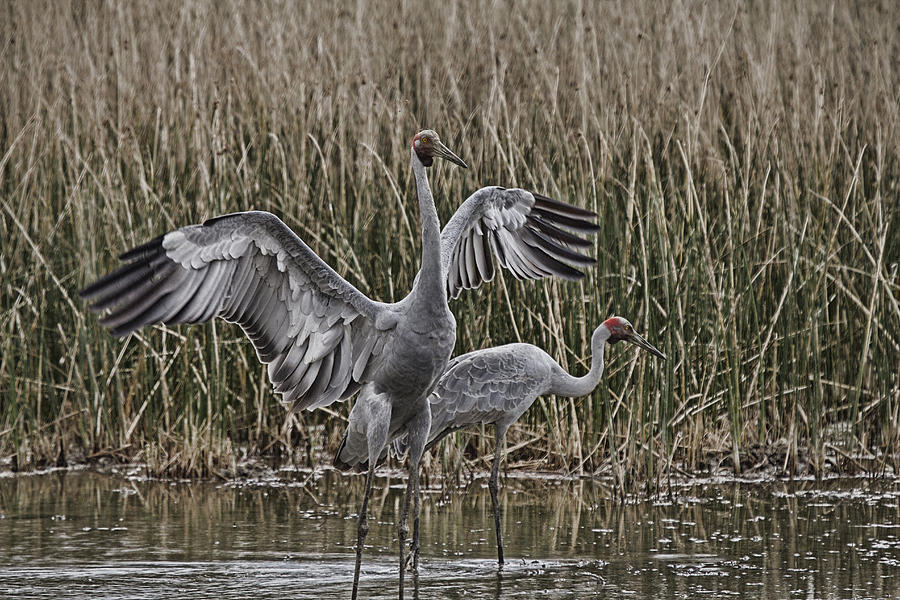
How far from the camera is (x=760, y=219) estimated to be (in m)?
8.17

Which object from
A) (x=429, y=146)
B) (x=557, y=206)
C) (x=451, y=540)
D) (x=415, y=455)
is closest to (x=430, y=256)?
(x=429, y=146)

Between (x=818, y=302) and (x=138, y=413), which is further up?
(x=818, y=302)

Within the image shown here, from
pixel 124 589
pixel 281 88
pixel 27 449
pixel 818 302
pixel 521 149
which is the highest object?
pixel 281 88

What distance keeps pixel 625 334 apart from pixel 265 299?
2.33m

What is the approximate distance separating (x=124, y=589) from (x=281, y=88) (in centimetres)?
456

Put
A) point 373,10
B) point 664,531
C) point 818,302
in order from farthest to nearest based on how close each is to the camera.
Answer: point 373,10 → point 818,302 → point 664,531

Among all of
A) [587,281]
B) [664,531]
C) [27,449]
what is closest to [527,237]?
[587,281]

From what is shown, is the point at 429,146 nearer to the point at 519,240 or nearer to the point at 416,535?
the point at 519,240

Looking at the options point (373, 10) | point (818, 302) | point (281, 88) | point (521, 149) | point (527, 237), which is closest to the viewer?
point (527, 237)

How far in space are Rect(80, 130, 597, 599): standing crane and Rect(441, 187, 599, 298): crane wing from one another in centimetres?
37

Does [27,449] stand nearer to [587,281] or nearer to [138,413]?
[138,413]

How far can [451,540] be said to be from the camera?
673 cm

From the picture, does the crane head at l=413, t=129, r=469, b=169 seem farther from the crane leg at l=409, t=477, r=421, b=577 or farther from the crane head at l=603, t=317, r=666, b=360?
the crane head at l=603, t=317, r=666, b=360

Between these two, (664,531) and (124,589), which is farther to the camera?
(664,531)
